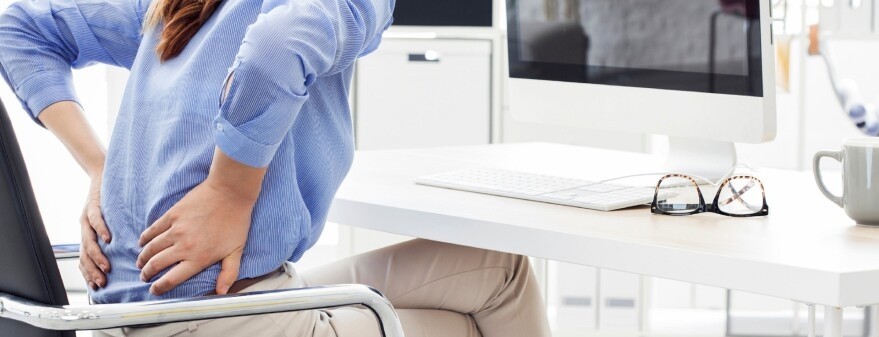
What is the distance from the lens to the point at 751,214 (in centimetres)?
132

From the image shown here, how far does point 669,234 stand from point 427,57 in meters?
2.03

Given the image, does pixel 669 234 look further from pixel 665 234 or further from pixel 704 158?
pixel 704 158

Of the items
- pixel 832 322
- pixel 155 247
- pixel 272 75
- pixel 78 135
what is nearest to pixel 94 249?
pixel 155 247

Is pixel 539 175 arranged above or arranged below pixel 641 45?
below

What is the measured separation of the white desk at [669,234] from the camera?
3.32ft

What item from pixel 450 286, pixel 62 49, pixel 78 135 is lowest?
Answer: pixel 450 286

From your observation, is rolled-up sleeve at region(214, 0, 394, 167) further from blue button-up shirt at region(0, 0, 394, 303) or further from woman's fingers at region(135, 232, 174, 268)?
woman's fingers at region(135, 232, 174, 268)

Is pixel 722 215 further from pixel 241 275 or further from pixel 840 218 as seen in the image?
pixel 241 275

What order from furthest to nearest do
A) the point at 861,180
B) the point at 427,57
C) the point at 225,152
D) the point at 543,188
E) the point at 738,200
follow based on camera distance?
the point at 427,57, the point at 543,188, the point at 738,200, the point at 861,180, the point at 225,152

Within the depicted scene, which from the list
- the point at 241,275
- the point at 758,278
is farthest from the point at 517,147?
the point at 758,278

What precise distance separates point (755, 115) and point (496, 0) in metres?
1.69

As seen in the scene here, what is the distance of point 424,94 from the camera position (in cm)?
318

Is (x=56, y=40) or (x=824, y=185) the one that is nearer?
(x=824, y=185)

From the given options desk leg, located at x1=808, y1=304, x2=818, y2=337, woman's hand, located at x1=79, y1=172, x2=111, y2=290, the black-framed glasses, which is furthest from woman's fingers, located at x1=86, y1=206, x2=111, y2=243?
desk leg, located at x1=808, y1=304, x2=818, y2=337
